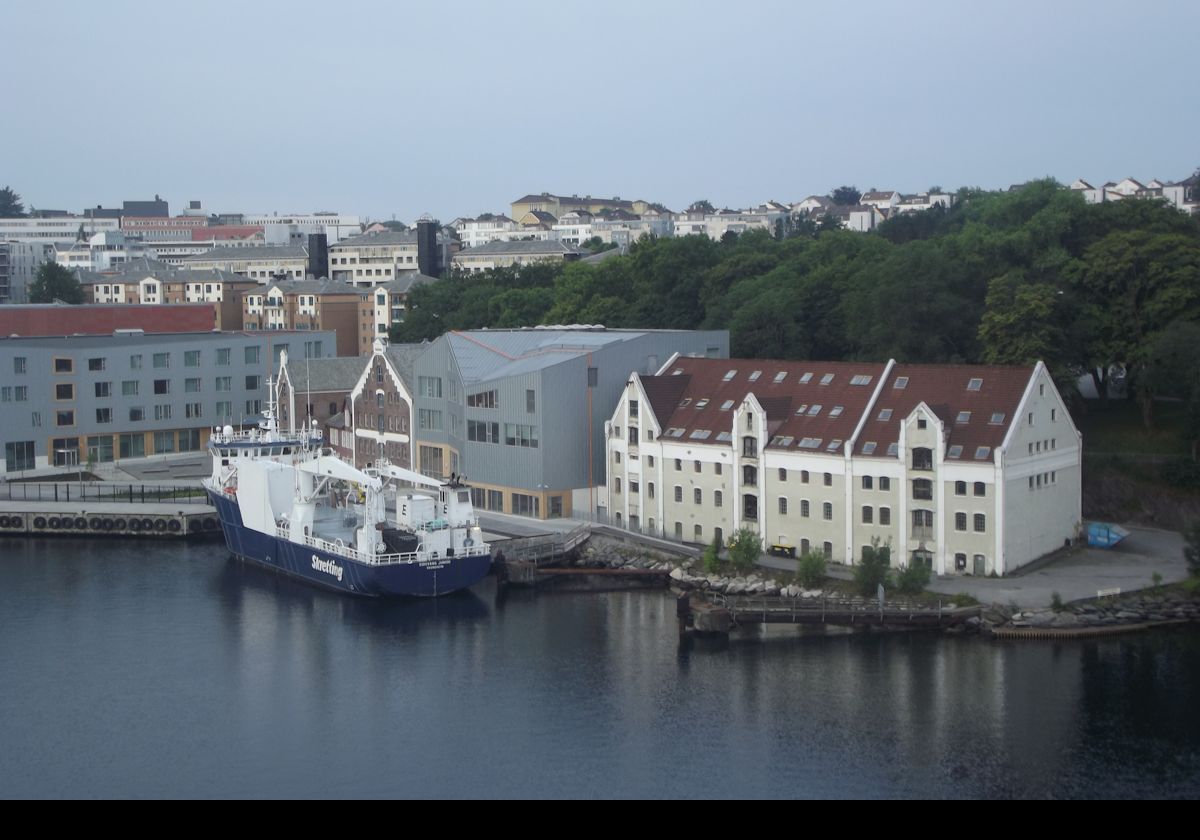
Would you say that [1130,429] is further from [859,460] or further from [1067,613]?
[1067,613]

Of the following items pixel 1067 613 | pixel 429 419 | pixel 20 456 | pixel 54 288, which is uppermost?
pixel 54 288

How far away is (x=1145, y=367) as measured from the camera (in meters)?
35.1

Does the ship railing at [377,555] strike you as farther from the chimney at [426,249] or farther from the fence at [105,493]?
the chimney at [426,249]

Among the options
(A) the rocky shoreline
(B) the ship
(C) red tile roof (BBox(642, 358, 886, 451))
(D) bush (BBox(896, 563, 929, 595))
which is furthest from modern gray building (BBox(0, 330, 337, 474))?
(D) bush (BBox(896, 563, 929, 595))

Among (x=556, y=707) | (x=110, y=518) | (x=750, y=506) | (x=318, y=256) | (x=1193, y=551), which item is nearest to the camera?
(x=556, y=707)

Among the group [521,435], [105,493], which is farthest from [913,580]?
[105,493]

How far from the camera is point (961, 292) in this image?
Result: 136ft

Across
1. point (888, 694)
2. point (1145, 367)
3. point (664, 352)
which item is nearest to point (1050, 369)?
point (1145, 367)

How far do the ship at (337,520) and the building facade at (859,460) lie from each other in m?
5.17

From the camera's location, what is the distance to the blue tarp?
30.6m

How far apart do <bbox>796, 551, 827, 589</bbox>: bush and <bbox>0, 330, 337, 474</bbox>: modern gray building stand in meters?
28.2

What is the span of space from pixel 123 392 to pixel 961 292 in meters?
29.9

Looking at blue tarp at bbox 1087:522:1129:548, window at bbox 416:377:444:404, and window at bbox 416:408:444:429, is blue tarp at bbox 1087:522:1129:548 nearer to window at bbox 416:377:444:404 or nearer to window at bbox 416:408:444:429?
window at bbox 416:408:444:429
